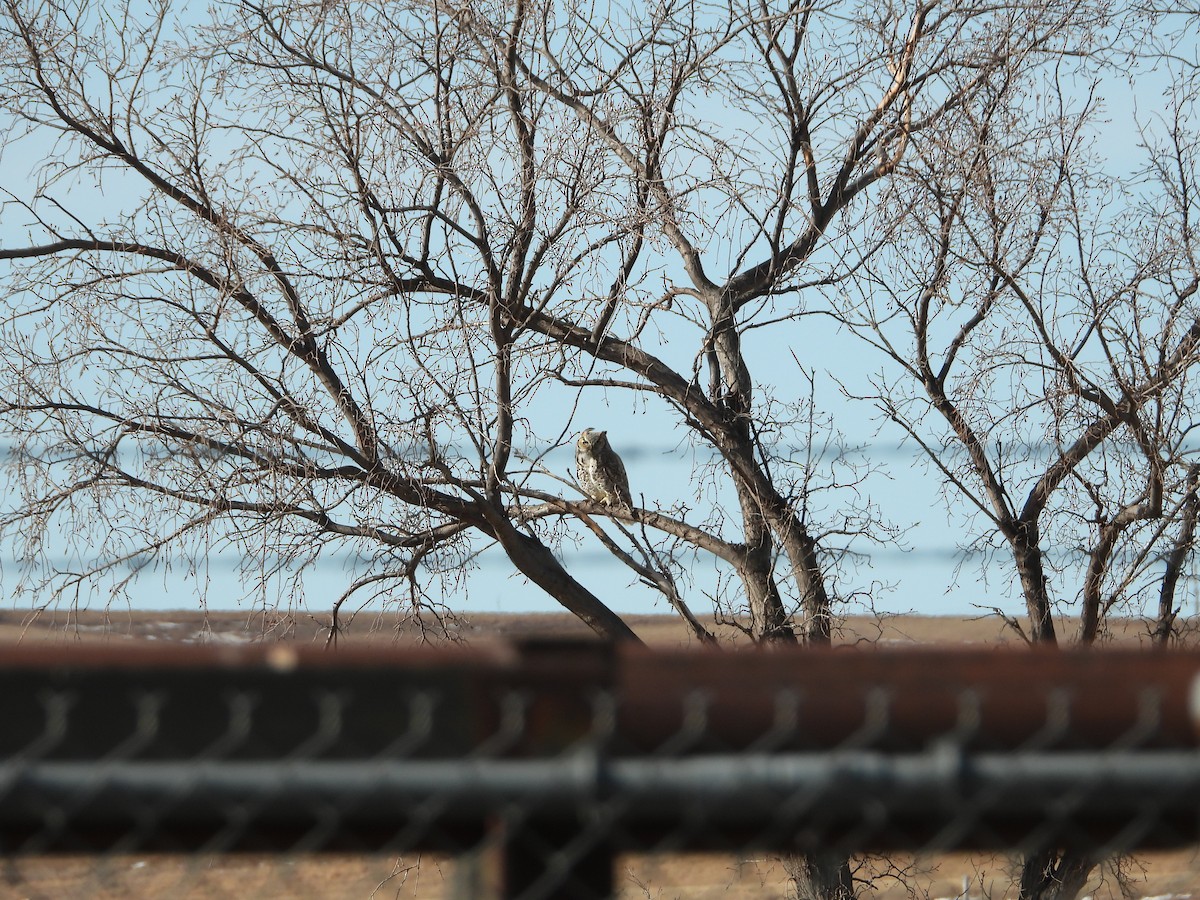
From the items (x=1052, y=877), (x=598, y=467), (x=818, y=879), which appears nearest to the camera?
(x=1052, y=877)

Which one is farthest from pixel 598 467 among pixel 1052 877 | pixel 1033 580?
pixel 1052 877

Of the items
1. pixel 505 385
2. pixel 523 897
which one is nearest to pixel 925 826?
pixel 523 897

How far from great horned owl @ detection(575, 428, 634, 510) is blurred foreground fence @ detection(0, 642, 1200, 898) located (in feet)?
23.6

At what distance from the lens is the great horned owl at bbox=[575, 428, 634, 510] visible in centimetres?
872

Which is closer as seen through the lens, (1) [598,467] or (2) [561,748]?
(2) [561,748]

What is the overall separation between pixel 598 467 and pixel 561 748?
7.49m

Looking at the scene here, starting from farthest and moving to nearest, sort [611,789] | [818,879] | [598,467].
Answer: [598,467] → [818,879] → [611,789]

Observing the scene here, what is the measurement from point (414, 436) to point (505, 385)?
0.49 metres

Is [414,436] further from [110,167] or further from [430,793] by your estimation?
[430,793]

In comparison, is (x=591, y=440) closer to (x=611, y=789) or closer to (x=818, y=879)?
(x=818, y=879)

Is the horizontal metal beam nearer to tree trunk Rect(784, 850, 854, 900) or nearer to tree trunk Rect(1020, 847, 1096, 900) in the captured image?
tree trunk Rect(784, 850, 854, 900)

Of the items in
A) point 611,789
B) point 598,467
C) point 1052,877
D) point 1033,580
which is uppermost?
point 598,467

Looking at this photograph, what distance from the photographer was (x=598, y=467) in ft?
28.9

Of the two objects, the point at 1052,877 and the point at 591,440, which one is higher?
the point at 591,440
